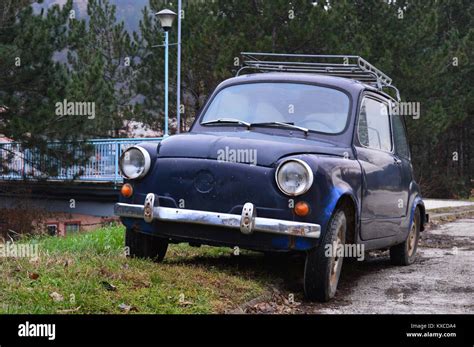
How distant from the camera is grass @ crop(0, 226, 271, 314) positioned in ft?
14.6

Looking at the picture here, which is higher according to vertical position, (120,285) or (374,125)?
(374,125)

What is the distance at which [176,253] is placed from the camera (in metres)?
7.26

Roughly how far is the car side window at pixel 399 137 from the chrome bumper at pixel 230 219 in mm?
2987

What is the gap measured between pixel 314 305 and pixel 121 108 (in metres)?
29.0

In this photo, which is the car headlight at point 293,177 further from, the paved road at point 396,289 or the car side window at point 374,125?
the car side window at point 374,125

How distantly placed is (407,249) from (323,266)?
314 cm

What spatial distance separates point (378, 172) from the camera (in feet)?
22.2

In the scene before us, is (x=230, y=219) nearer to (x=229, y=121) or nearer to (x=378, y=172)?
(x=229, y=121)

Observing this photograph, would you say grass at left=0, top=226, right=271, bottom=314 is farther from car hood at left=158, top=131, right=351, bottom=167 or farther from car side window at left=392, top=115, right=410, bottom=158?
car side window at left=392, top=115, right=410, bottom=158

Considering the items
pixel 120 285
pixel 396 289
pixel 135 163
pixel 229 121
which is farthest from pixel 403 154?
pixel 120 285

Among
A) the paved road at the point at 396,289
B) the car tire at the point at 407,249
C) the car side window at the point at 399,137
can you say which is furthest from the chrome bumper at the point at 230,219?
the car tire at the point at 407,249

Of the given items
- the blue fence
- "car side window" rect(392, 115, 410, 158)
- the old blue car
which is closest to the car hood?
the old blue car
